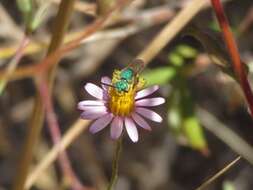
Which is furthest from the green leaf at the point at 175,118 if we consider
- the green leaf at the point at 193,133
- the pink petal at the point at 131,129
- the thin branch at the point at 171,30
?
the pink petal at the point at 131,129

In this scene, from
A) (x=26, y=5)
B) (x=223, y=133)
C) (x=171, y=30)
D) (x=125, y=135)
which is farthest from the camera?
(x=125, y=135)

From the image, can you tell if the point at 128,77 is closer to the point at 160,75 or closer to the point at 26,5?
the point at 26,5

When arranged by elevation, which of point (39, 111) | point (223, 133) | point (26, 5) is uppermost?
point (26, 5)

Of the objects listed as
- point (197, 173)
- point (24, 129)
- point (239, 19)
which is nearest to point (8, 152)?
point (24, 129)

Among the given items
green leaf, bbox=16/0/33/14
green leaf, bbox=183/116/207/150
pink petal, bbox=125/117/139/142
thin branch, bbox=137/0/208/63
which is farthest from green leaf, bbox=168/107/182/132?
pink petal, bbox=125/117/139/142

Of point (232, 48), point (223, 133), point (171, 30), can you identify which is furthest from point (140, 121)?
point (223, 133)

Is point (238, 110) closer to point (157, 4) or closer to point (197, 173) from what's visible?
point (197, 173)

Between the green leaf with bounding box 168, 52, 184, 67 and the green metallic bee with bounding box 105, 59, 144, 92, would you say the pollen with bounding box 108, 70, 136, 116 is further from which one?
the green leaf with bounding box 168, 52, 184, 67
